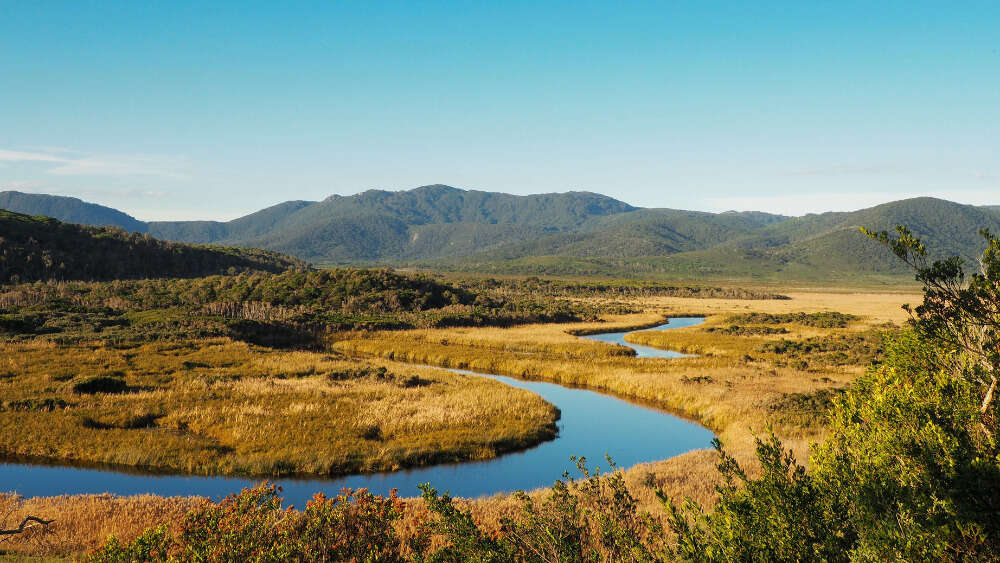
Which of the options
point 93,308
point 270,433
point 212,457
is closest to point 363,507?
point 212,457

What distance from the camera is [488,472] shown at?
25.1 metres

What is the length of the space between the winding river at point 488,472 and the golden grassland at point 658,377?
2.71 meters

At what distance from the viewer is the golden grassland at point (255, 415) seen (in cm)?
2441

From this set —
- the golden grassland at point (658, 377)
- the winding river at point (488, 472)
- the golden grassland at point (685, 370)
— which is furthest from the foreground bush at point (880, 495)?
the winding river at point (488, 472)

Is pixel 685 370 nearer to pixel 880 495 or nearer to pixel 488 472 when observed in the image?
pixel 488 472

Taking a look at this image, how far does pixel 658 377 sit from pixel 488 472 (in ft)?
73.2

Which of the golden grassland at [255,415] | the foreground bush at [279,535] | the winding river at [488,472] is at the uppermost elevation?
the foreground bush at [279,535]

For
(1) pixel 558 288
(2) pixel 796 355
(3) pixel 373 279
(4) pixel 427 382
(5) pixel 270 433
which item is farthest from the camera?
(1) pixel 558 288

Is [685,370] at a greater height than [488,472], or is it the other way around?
[685,370]

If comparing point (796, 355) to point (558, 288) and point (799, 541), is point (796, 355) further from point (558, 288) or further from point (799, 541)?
point (558, 288)

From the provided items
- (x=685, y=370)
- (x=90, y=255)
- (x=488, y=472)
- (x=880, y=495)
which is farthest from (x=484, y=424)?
(x=90, y=255)

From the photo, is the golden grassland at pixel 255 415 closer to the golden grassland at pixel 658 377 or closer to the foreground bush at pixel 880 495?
the golden grassland at pixel 658 377

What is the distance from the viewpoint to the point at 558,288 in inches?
6983

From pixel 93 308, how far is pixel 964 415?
9083cm
